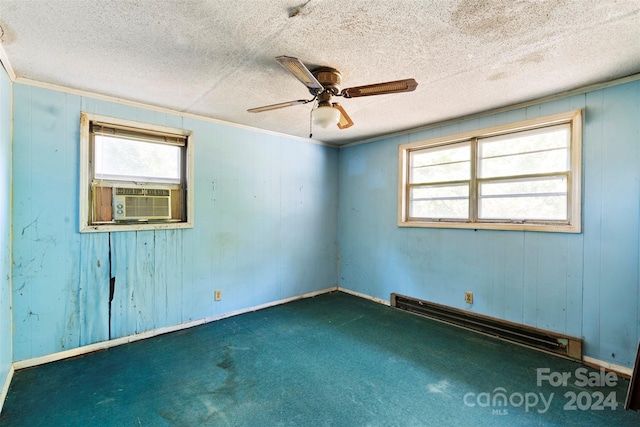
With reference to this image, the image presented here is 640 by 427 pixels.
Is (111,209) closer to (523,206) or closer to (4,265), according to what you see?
(4,265)

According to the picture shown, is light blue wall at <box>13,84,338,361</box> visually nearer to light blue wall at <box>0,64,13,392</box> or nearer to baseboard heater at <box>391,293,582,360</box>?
light blue wall at <box>0,64,13,392</box>

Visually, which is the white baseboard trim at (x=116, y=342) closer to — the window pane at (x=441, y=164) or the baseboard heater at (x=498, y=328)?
the baseboard heater at (x=498, y=328)

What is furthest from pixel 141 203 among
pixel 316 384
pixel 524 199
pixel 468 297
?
pixel 524 199

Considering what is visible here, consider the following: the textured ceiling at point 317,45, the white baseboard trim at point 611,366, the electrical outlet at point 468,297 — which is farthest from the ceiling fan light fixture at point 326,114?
the white baseboard trim at point 611,366

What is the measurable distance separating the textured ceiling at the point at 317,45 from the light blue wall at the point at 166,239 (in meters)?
0.59

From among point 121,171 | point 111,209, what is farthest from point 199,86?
point 111,209

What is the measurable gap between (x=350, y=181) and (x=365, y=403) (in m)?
3.19

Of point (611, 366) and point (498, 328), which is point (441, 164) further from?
point (611, 366)

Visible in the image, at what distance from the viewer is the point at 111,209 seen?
2.78 m

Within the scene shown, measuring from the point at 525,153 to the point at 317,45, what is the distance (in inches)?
94.8

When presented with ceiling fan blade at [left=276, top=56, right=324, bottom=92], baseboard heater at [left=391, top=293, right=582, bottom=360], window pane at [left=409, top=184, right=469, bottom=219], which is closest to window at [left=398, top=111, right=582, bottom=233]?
window pane at [left=409, top=184, right=469, bottom=219]

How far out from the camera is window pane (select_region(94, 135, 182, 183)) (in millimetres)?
2750

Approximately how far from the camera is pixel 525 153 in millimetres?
2904

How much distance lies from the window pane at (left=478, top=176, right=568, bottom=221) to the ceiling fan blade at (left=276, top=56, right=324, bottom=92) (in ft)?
7.47
